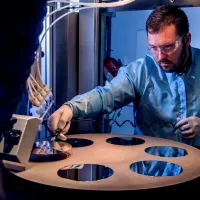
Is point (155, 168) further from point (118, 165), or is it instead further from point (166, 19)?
point (166, 19)

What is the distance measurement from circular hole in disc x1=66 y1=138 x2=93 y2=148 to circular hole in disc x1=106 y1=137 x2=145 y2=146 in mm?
67

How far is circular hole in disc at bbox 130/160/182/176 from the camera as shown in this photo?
0.82 m

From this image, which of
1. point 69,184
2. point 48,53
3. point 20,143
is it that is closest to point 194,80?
point 48,53

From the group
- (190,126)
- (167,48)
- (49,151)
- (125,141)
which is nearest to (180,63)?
(167,48)

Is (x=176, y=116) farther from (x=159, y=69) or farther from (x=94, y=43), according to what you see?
(x=94, y=43)

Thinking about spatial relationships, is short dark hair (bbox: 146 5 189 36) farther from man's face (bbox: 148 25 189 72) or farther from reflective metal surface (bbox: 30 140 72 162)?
reflective metal surface (bbox: 30 140 72 162)

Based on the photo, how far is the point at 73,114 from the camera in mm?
1263

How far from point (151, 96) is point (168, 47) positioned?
225mm

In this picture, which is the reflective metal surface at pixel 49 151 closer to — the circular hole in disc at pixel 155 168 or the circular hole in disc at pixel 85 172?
the circular hole in disc at pixel 85 172

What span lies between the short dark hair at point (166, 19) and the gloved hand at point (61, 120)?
1.54ft

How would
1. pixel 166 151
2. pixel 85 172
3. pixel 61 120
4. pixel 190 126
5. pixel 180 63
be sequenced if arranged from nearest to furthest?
pixel 85 172
pixel 166 151
pixel 61 120
pixel 190 126
pixel 180 63

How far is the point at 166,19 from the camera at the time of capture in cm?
133

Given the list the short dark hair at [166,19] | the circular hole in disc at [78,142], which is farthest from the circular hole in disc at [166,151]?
the short dark hair at [166,19]

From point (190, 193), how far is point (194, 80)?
0.75m
